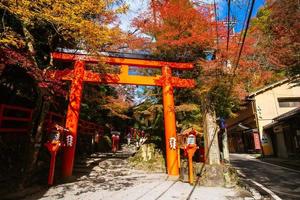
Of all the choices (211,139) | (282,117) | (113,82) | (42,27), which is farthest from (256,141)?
(42,27)

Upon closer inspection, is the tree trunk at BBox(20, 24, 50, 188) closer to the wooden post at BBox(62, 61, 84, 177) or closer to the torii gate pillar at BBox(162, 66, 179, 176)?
the wooden post at BBox(62, 61, 84, 177)

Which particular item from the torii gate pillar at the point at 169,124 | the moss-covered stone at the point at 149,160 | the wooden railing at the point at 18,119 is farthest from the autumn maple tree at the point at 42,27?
the moss-covered stone at the point at 149,160

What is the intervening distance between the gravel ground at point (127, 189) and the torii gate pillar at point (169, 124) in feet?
2.17

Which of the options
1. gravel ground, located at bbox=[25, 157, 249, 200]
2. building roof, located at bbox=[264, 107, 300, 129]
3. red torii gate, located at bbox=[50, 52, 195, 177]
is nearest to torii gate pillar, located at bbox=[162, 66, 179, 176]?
red torii gate, located at bbox=[50, 52, 195, 177]

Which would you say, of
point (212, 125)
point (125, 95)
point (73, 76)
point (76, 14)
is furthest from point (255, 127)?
point (76, 14)

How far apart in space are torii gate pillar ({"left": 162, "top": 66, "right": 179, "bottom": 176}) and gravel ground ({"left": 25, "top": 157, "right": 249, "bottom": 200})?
0.66m

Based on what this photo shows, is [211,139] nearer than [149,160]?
Yes

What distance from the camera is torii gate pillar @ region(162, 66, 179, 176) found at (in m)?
12.1

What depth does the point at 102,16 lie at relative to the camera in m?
10.9

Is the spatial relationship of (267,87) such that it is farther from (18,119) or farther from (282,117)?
(18,119)

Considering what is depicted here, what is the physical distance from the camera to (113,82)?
1291cm

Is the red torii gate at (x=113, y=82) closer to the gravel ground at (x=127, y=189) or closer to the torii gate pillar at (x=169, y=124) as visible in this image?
the torii gate pillar at (x=169, y=124)

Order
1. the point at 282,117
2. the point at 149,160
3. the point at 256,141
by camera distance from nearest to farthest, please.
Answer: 1. the point at 149,160
2. the point at 282,117
3. the point at 256,141

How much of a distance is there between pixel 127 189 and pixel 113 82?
18.5 ft
